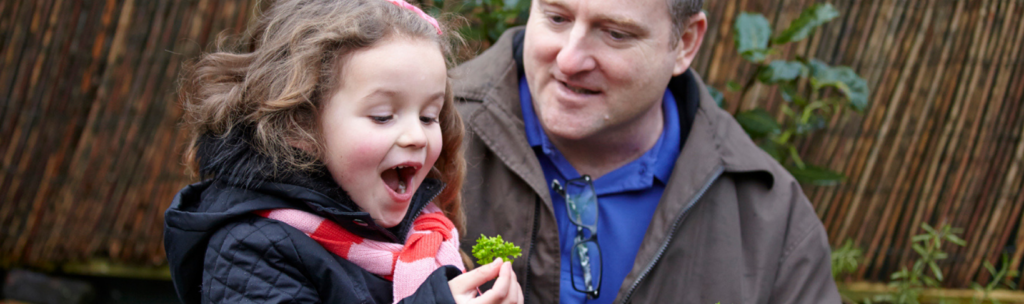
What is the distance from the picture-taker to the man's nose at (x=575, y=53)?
1878 mm

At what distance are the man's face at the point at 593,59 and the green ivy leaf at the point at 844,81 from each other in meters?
1.29

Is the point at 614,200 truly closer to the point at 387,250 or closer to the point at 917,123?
the point at 387,250

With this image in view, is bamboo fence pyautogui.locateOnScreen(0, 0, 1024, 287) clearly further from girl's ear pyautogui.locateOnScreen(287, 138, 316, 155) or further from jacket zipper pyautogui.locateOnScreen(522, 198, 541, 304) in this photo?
girl's ear pyautogui.locateOnScreen(287, 138, 316, 155)

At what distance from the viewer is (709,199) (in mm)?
2006

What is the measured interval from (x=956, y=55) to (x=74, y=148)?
447 centimetres

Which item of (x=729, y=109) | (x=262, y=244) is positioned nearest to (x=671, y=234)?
(x=262, y=244)

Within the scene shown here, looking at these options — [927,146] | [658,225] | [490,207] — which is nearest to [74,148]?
[490,207]

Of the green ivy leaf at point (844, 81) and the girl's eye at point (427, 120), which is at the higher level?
the green ivy leaf at point (844, 81)

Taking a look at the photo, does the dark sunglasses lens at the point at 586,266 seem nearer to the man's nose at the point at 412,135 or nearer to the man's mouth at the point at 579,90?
the man's mouth at the point at 579,90

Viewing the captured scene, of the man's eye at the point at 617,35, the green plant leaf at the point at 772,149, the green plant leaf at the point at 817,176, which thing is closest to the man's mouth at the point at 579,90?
the man's eye at the point at 617,35

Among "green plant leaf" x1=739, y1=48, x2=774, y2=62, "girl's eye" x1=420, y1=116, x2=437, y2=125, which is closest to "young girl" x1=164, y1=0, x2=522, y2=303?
"girl's eye" x1=420, y1=116, x2=437, y2=125

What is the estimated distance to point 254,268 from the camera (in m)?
1.17

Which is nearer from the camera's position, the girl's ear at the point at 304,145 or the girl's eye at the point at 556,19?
the girl's ear at the point at 304,145

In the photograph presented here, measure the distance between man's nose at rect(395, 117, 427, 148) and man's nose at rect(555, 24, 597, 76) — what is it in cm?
75
